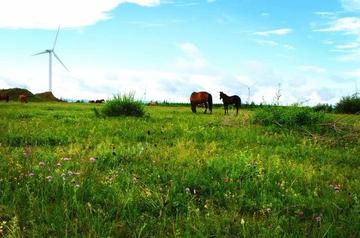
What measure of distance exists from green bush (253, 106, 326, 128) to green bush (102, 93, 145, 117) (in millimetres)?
5891

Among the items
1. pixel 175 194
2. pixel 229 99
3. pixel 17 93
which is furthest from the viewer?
pixel 17 93

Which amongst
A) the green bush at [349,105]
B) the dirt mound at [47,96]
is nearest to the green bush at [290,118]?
the green bush at [349,105]

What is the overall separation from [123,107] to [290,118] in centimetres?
784

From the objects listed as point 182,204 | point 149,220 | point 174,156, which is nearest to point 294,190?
point 182,204

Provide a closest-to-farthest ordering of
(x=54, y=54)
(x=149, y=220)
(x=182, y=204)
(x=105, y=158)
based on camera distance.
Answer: (x=149, y=220) < (x=182, y=204) < (x=105, y=158) < (x=54, y=54)

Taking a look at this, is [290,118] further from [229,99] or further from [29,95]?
[29,95]

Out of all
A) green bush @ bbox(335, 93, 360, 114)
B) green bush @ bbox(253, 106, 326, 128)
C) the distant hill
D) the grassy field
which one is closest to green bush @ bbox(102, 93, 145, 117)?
green bush @ bbox(253, 106, 326, 128)

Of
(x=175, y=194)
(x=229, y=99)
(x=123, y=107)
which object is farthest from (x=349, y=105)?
(x=175, y=194)

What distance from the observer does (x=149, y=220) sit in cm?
499

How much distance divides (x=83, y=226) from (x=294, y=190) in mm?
2851

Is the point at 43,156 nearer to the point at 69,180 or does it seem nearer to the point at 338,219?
the point at 69,180

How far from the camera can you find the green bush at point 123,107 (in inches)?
798

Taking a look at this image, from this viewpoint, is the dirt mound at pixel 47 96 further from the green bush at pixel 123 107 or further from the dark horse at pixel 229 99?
the green bush at pixel 123 107

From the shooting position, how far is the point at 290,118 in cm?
1530
